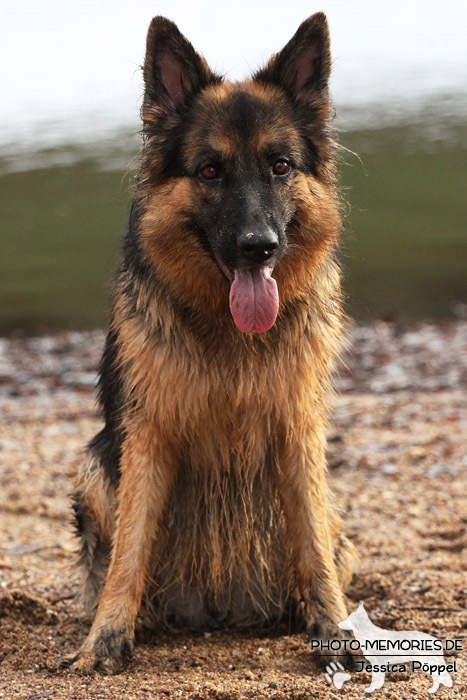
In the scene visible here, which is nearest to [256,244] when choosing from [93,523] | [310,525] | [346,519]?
[310,525]

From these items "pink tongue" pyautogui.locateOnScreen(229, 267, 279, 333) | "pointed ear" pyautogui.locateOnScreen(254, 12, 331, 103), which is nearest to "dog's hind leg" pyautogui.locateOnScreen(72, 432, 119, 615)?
"pink tongue" pyautogui.locateOnScreen(229, 267, 279, 333)

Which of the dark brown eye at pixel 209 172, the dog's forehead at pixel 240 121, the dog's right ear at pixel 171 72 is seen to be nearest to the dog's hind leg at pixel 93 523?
the dark brown eye at pixel 209 172

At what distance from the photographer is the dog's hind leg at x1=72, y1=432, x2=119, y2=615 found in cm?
427

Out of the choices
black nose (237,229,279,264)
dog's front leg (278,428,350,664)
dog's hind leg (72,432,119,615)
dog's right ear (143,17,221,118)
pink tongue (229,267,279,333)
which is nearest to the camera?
black nose (237,229,279,264)

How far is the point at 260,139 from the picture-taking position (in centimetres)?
366

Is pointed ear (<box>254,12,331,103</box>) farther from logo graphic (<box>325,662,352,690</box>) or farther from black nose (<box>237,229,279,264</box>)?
logo graphic (<box>325,662,352,690</box>)

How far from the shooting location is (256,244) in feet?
11.3

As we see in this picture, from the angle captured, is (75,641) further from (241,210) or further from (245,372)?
(241,210)

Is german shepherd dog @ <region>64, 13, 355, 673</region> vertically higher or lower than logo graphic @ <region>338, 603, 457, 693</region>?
higher

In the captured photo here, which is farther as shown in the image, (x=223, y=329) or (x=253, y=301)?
(x=223, y=329)

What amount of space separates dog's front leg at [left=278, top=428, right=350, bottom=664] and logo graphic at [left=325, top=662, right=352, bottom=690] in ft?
0.70

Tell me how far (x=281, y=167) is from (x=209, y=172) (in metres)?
0.34

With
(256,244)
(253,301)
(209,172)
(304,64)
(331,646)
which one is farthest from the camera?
(304,64)

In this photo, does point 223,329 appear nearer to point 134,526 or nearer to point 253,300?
point 253,300
